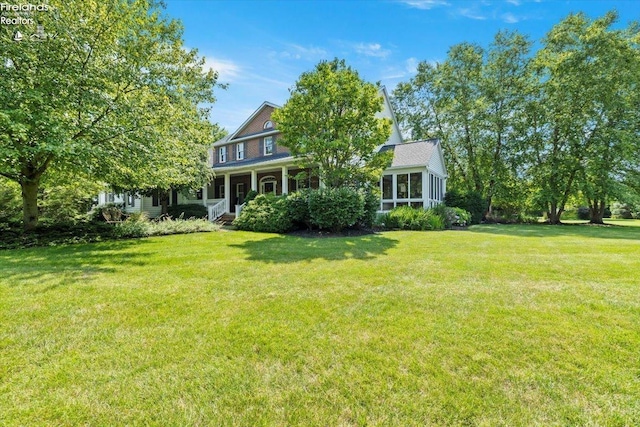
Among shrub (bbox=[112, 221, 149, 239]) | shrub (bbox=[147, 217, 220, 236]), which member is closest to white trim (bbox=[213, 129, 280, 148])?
shrub (bbox=[147, 217, 220, 236])

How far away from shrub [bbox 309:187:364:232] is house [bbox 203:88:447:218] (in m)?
2.33

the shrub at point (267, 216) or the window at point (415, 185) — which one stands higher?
the window at point (415, 185)

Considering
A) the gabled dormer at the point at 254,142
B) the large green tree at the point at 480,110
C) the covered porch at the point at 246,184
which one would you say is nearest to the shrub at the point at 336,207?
the covered porch at the point at 246,184

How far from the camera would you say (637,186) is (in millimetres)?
17781

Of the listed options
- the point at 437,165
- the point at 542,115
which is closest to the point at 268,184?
the point at 437,165

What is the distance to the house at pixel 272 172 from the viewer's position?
54.0ft

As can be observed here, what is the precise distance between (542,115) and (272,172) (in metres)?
19.3

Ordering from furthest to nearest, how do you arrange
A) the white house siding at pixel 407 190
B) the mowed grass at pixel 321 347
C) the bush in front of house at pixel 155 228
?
the white house siding at pixel 407 190 < the bush in front of house at pixel 155 228 < the mowed grass at pixel 321 347

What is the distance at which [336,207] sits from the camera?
11055mm

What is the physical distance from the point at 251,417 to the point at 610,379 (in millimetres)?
2735

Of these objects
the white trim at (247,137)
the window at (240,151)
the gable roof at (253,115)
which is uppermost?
the gable roof at (253,115)

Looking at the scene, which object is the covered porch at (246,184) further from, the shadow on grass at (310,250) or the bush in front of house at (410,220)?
the shadow on grass at (310,250)

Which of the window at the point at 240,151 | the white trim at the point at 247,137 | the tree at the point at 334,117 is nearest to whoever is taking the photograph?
the tree at the point at 334,117

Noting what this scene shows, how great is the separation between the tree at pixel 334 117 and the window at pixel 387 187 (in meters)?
5.29
